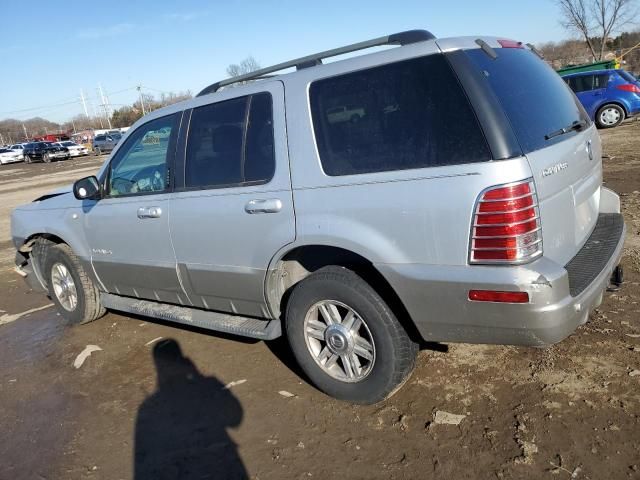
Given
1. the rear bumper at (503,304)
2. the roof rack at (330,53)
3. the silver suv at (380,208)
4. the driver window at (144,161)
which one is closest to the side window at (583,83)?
the silver suv at (380,208)

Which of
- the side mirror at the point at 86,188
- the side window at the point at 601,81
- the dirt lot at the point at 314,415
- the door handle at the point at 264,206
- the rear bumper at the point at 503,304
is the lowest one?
the dirt lot at the point at 314,415

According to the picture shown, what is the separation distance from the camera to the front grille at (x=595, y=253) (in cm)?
279

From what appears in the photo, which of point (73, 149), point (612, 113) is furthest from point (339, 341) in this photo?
point (73, 149)

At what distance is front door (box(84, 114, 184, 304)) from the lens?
398 centimetres

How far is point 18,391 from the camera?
409 centimetres

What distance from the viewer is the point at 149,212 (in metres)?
3.99

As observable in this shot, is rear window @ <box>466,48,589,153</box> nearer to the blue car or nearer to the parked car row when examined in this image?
the blue car

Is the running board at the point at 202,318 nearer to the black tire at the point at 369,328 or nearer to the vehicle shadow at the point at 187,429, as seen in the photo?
the black tire at the point at 369,328

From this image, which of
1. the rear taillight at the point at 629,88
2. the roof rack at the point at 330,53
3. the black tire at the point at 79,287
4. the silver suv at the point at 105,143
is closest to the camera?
the roof rack at the point at 330,53

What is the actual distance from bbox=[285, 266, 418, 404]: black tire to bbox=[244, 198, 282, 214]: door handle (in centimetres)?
47

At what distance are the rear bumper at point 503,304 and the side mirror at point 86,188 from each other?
2736 millimetres

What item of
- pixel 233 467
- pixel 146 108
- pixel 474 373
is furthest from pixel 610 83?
pixel 146 108

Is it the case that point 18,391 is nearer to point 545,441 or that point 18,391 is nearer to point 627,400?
point 545,441

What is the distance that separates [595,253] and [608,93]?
1484 cm
